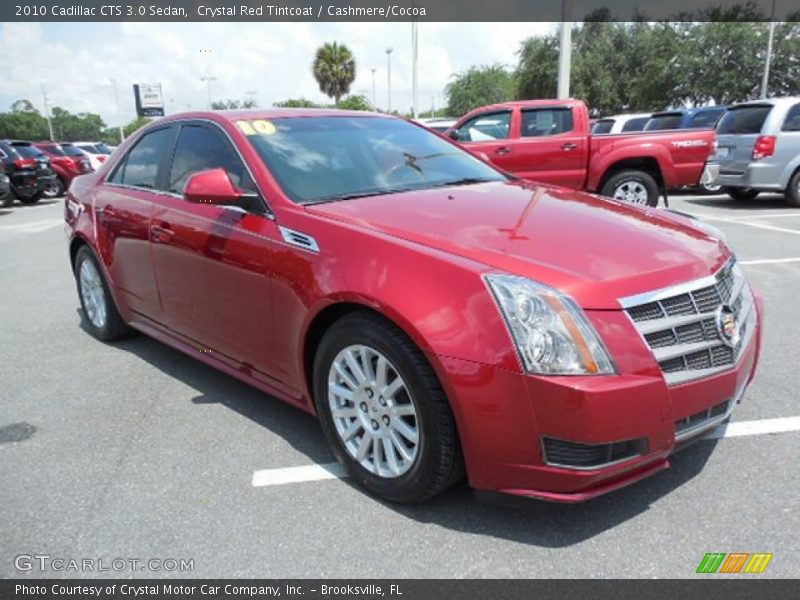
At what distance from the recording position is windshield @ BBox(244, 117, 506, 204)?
332 centimetres

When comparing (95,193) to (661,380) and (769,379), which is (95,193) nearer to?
(661,380)

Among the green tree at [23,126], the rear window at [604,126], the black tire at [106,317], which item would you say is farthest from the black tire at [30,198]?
the green tree at [23,126]

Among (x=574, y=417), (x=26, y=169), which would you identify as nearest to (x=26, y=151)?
(x=26, y=169)

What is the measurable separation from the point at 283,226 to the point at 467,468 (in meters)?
1.38

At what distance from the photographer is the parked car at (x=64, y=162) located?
65.7ft

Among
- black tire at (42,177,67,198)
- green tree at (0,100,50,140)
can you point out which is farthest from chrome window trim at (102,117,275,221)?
green tree at (0,100,50,140)

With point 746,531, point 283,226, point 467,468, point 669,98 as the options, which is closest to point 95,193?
point 283,226

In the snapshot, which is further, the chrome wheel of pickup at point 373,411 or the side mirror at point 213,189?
the side mirror at point 213,189

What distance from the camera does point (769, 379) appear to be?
3.86 meters

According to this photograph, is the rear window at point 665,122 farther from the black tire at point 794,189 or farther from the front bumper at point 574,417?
the front bumper at point 574,417

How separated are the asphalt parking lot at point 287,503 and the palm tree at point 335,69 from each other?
2004 inches

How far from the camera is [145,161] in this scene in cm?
440

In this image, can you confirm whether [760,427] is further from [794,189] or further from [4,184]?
[4,184]
